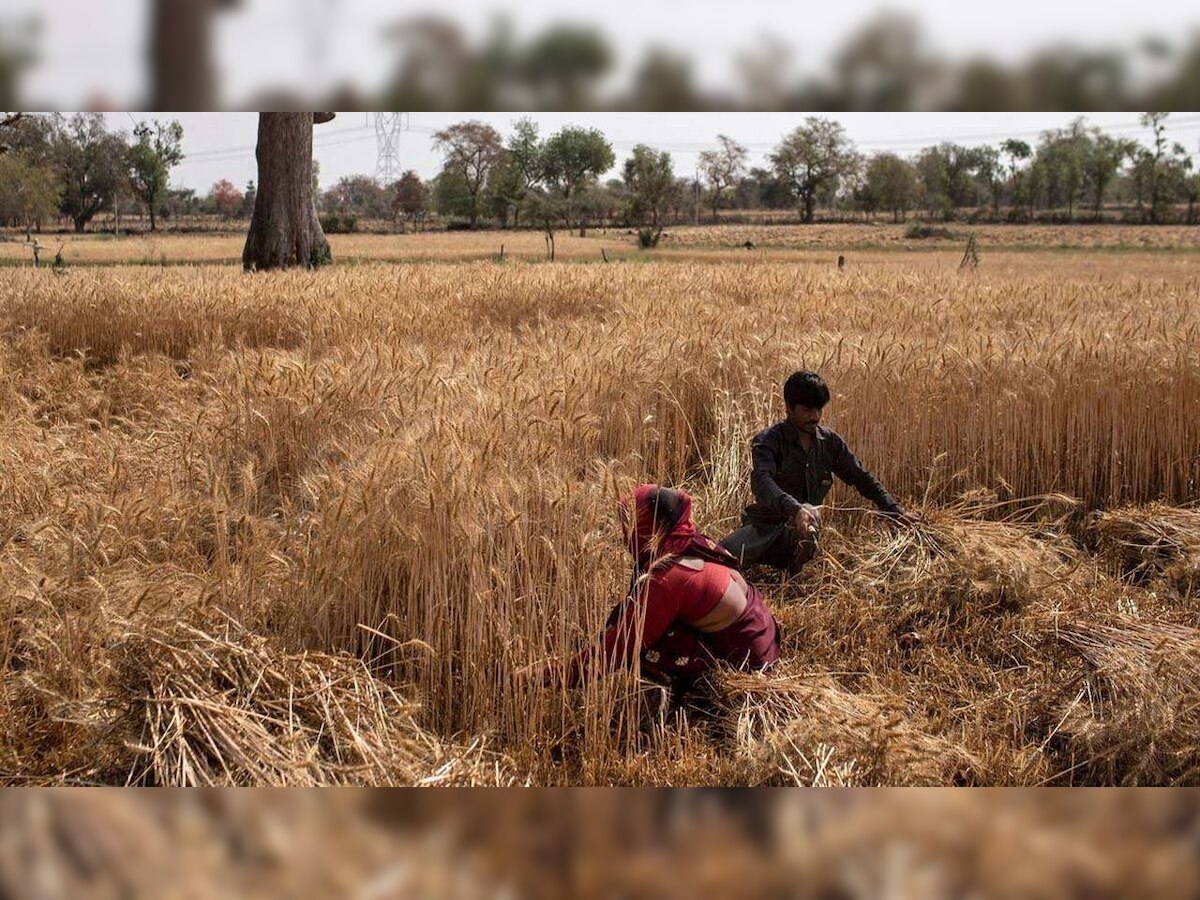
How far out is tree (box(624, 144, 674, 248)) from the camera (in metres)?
39.3

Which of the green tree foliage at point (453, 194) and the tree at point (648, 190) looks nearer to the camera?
the tree at point (648, 190)

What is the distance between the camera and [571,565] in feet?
9.48

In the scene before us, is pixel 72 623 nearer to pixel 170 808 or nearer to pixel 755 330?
pixel 170 808

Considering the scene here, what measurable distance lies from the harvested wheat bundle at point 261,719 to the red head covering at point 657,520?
69 centimetres

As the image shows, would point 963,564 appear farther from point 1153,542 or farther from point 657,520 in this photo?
point 657,520

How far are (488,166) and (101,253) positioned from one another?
2269 centimetres

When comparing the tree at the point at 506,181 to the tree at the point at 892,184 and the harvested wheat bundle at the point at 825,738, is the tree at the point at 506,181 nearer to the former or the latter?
the tree at the point at 892,184

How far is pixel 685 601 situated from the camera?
309 cm

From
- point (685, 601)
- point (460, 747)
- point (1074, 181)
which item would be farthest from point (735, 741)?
point (1074, 181)

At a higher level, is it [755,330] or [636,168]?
[636,168]

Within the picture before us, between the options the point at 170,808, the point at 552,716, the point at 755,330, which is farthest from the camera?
the point at 755,330

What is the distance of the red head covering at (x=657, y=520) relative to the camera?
292 centimetres
